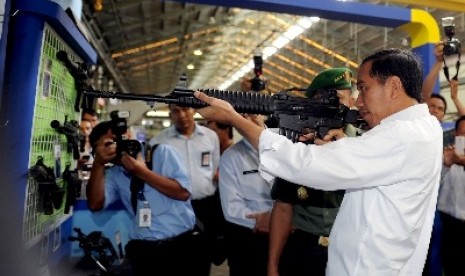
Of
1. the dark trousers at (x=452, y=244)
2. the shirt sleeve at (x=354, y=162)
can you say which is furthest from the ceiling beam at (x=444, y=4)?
the shirt sleeve at (x=354, y=162)

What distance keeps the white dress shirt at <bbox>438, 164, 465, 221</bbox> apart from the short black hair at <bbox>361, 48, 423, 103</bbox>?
7.94ft

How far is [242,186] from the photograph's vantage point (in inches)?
110

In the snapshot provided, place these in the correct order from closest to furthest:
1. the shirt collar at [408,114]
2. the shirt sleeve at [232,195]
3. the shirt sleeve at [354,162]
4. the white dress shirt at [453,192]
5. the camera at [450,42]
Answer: the shirt sleeve at [354,162], the shirt collar at [408,114], the shirt sleeve at [232,195], the camera at [450,42], the white dress shirt at [453,192]

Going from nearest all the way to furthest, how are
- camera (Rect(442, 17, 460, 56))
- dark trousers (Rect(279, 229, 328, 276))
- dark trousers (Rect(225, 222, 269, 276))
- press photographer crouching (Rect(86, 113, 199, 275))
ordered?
dark trousers (Rect(279, 229, 328, 276)) < press photographer crouching (Rect(86, 113, 199, 275)) < dark trousers (Rect(225, 222, 269, 276)) < camera (Rect(442, 17, 460, 56))

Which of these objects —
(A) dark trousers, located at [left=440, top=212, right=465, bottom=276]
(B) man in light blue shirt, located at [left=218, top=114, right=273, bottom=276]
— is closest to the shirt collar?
(B) man in light blue shirt, located at [left=218, top=114, right=273, bottom=276]

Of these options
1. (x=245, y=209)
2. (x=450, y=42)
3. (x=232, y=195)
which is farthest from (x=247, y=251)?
(x=450, y=42)

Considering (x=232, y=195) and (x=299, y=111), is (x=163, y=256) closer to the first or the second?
(x=232, y=195)

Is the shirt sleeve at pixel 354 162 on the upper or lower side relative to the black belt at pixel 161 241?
upper

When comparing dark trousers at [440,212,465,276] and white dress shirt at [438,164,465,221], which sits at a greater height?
white dress shirt at [438,164,465,221]

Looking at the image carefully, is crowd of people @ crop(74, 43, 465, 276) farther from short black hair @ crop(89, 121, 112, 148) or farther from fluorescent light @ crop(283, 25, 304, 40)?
fluorescent light @ crop(283, 25, 304, 40)

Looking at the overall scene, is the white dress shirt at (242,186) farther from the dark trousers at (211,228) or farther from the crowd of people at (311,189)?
the dark trousers at (211,228)

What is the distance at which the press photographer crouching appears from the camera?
2.34 m

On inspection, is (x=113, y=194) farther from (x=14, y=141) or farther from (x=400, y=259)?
(x=400, y=259)

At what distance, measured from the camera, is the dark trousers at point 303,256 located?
6.84 ft
